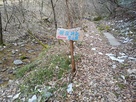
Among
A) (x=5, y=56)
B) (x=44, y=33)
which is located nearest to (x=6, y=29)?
(x=44, y=33)

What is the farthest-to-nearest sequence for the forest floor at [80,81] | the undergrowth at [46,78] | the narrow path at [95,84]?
the undergrowth at [46,78], the forest floor at [80,81], the narrow path at [95,84]

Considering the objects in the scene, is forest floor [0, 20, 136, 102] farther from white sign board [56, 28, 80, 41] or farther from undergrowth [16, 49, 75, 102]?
white sign board [56, 28, 80, 41]

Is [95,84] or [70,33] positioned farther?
[95,84]

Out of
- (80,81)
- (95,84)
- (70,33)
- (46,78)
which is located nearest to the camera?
(70,33)

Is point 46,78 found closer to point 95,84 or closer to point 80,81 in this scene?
point 80,81

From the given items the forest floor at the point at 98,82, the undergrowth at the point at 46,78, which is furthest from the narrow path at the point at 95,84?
the undergrowth at the point at 46,78

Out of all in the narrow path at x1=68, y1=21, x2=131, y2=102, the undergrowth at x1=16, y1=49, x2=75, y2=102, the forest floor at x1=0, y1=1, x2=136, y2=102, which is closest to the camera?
the narrow path at x1=68, y1=21, x2=131, y2=102

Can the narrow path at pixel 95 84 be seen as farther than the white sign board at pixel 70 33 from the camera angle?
No

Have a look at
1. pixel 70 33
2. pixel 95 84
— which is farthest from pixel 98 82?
pixel 70 33

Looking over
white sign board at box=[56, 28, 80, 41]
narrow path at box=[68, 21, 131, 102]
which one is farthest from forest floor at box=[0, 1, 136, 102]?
white sign board at box=[56, 28, 80, 41]

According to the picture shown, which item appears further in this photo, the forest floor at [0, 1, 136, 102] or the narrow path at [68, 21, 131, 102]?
the forest floor at [0, 1, 136, 102]

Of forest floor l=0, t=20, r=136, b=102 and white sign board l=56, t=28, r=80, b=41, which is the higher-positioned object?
white sign board l=56, t=28, r=80, b=41

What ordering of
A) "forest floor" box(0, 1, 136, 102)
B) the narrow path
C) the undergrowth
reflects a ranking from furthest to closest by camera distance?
the undergrowth → "forest floor" box(0, 1, 136, 102) → the narrow path

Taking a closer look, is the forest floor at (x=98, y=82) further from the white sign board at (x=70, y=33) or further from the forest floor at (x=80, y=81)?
the white sign board at (x=70, y=33)
